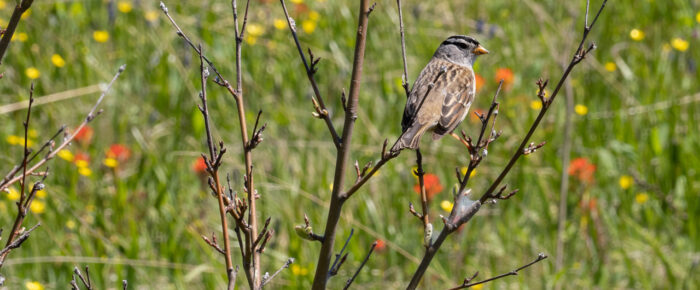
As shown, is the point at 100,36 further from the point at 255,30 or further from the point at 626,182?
the point at 626,182

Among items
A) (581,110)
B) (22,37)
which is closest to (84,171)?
(22,37)

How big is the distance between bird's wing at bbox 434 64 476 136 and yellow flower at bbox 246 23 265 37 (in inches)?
109

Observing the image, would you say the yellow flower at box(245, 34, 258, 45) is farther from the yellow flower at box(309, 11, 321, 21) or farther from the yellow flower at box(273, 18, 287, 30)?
the yellow flower at box(309, 11, 321, 21)

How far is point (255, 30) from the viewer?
604 centimetres

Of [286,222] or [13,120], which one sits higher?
[13,120]

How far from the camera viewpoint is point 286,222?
13.9 feet

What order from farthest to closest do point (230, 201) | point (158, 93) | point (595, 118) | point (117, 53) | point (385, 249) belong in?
point (117, 53), point (158, 93), point (595, 118), point (385, 249), point (230, 201)

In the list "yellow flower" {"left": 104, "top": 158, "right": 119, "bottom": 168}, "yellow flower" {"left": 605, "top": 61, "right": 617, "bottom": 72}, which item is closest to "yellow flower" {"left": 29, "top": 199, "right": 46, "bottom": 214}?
"yellow flower" {"left": 104, "top": 158, "right": 119, "bottom": 168}

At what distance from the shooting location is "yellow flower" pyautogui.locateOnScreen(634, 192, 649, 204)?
4543mm

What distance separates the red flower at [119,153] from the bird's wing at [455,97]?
1.96m

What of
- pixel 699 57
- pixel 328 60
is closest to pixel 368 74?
pixel 328 60

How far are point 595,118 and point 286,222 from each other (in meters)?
1.85

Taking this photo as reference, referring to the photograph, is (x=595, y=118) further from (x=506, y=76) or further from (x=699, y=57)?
(x=699, y=57)

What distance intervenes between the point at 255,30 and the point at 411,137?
3.51 meters
